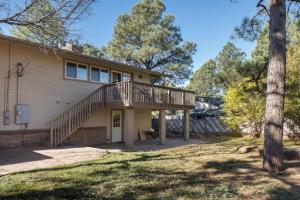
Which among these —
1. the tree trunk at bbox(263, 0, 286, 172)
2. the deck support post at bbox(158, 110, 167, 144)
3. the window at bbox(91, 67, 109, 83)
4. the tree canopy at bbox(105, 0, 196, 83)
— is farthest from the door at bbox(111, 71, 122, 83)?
the tree trunk at bbox(263, 0, 286, 172)

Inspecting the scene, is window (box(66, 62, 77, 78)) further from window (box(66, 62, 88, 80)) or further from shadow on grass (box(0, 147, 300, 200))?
shadow on grass (box(0, 147, 300, 200))

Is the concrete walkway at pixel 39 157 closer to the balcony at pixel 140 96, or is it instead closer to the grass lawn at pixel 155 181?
the grass lawn at pixel 155 181

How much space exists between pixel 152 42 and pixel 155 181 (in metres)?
22.9

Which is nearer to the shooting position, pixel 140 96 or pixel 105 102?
pixel 140 96

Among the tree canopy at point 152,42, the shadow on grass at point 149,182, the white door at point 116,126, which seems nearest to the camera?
the shadow on grass at point 149,182

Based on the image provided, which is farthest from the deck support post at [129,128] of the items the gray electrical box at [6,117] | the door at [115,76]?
the gray electrical box at [6,117]

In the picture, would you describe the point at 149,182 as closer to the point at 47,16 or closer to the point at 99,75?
the point at 47,16

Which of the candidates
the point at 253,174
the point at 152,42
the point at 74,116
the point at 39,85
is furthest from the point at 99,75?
the point at 152,42

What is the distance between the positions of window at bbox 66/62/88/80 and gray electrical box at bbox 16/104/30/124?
2947mm

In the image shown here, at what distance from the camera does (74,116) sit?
15.3m

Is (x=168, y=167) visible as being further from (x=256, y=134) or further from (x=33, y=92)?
(x=256, y=134)

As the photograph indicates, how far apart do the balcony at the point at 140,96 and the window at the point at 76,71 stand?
147 centimetres

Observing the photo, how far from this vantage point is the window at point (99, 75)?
17.5m

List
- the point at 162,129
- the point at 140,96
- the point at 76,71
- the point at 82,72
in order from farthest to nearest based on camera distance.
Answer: the point at 162,129
the point at 82,72
the point at 76,71
the point at 140,96
